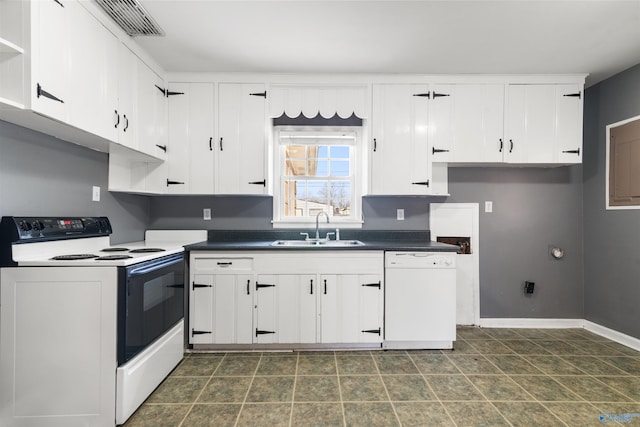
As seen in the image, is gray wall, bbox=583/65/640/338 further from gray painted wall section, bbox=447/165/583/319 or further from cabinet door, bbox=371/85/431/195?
cabinet door, bbox=371/85/431/195

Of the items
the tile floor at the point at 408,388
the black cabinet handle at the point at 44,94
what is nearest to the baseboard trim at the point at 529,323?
the tile floor at the point at 408,388

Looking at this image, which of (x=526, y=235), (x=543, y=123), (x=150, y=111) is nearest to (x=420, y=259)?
(x=526, y=235)

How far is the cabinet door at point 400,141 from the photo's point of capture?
2830 mm

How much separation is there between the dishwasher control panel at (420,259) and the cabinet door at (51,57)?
2.43 metres

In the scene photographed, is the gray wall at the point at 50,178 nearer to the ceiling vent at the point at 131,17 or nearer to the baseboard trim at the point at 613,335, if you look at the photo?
the ceiling vent at the point at 131,17

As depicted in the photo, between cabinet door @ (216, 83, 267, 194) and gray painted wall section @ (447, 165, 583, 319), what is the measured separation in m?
2.04

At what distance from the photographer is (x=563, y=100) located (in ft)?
9.24

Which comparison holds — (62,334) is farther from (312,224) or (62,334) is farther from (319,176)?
(319,176)

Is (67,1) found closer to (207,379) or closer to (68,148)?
(68,148)

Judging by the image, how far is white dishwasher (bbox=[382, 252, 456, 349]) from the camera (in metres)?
2.57

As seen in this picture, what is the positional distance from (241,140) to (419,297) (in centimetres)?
218

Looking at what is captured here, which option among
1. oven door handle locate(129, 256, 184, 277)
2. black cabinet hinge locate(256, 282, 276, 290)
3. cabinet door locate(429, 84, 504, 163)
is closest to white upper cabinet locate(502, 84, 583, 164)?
cabinet door locate(429, 84, 504, 163)

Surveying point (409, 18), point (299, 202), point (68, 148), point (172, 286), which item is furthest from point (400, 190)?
point (68, 148)

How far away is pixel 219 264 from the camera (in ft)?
8.38
